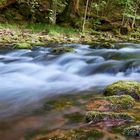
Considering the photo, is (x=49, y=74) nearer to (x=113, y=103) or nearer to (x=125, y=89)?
(x=125, y=89)

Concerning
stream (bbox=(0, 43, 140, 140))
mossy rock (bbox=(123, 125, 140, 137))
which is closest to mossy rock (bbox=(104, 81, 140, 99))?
stream (bbox=(0, 43, 140, 140))

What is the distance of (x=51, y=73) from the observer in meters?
11.1

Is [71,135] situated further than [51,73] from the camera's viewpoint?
No

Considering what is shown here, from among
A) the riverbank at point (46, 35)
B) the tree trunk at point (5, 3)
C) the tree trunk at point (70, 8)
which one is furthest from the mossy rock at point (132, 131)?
the tree trunk at point (70, 8)

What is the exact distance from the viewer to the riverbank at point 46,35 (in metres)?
18.6

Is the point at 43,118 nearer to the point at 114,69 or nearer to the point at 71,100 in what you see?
the point at 71,100

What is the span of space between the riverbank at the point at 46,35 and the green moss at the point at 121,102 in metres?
10.6

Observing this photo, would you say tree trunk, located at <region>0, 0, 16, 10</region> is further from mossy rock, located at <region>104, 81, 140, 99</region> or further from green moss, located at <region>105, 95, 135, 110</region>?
green moss, located at <region>105, 95, 135, 110</region>

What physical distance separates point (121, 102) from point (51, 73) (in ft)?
14.6

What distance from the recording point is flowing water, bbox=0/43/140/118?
830cm

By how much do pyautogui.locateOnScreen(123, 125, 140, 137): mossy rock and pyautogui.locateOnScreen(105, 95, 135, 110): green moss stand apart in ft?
3.76

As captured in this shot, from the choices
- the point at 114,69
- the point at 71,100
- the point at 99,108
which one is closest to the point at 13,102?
the point at 71,100

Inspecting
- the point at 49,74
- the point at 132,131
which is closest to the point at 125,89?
the point at 132,131

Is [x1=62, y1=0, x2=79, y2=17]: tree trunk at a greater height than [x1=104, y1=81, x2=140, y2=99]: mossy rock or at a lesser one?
greater
